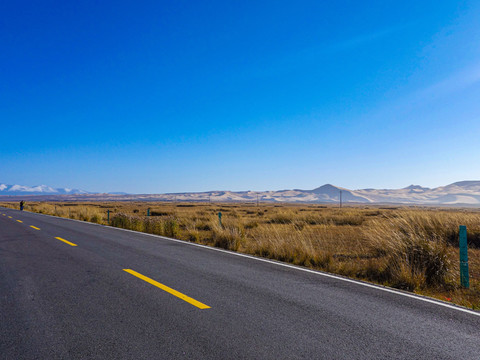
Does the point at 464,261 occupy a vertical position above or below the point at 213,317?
above

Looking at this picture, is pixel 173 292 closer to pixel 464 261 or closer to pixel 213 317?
pixel 213 317

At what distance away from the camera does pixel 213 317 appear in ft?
14.0

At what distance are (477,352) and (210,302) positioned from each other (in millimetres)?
3343

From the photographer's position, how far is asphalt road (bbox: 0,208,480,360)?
3.39 meters

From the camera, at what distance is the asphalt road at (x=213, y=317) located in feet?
A: 11.1

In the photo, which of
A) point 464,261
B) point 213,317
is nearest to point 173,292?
point 213,317

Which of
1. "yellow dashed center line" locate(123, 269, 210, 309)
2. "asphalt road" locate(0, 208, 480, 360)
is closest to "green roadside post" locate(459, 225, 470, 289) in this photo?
"asphalt road" locate(0, 208, 480, 360)

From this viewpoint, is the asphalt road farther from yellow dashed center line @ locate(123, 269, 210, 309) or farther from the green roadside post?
the green roadside post

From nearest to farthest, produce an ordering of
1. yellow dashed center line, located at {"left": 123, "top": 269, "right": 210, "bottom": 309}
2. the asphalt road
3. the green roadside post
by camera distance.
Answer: the asphalt road
yellow dashed center line, located at {"left": 123, "top": 269, "right": 210, "bottom": 309}
the green roadside post

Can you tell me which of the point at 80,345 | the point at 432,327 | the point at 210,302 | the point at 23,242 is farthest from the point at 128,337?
the point at 23,242

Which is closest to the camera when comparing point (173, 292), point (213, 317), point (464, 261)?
point (213, 317)

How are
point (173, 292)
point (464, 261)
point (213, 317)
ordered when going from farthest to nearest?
1. point (464, 261)
2. point (173, 292)
3. point (213, 317)

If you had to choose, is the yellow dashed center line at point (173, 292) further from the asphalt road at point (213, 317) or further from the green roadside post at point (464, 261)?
the green roadside post at point (464, 261)

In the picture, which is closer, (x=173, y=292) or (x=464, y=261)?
(x=173, y=292)
